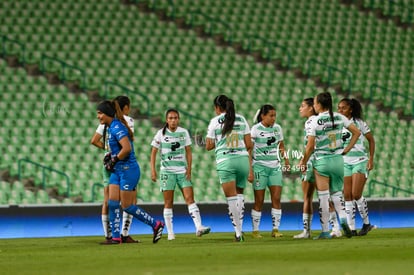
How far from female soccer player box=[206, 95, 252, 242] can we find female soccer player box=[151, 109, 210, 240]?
162 cm

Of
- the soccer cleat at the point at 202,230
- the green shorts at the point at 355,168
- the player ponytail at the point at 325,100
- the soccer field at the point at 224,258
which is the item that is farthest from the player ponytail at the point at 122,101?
the green shorts at the point at 355,168

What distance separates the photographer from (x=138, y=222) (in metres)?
22.4

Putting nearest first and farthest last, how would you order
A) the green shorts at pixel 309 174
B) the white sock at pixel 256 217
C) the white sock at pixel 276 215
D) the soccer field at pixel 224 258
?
1. the soccer field at pixel 224 258
2. the green shorts at pixel 309 174
3. the white sock at pixel 256 217
4. the white sock at pixel 276 215

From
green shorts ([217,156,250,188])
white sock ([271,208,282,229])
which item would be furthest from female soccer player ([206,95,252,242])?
white sock ([271,208,282,229])

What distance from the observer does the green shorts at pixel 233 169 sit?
49.0 ft

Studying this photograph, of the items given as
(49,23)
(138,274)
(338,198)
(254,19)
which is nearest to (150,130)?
(49,23)

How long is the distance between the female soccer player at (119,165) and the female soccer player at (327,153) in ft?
8.31

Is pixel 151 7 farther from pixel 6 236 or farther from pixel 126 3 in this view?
pixel 6 236

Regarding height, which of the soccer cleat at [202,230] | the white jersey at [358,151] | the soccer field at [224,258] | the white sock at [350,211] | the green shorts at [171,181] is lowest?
the soccer field at [224,258]

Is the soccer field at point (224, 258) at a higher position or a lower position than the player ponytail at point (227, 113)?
lower

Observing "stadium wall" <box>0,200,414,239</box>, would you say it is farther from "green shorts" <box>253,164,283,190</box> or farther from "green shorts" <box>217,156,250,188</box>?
"green shorts" <box>217,156,250,188</box>

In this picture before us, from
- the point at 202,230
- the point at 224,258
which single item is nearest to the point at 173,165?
the point at 202,230

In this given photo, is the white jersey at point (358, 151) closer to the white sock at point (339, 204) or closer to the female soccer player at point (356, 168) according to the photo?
the female soccer player at point (356, 168)

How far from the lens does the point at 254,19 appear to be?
3009 cm
